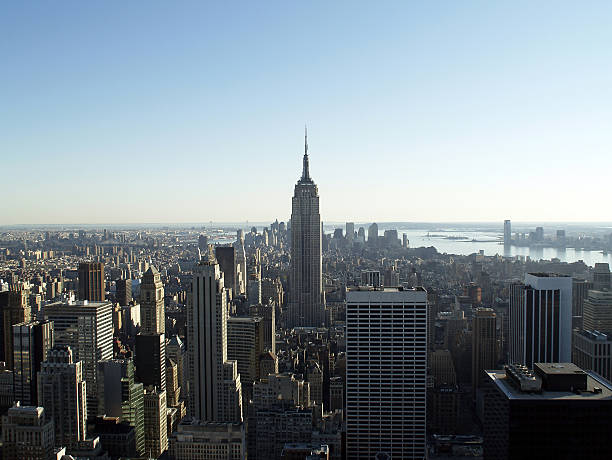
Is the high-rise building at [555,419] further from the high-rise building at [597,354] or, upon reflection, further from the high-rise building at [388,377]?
the high-rise building at [597,354]

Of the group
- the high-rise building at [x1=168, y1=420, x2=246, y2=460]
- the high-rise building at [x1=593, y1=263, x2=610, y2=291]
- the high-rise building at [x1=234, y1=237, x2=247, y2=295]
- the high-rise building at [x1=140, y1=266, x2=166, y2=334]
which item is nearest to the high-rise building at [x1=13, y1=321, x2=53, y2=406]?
the high-rise building at [x1=168, y1=420, x2=246, y2=460]

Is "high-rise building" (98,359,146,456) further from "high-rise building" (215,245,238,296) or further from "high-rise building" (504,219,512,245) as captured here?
"high-rise building" (504,219,512,245)

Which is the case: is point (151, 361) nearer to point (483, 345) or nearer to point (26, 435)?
point (26, 435)

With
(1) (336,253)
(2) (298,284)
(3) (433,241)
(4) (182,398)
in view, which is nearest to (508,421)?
(4) (182,398)

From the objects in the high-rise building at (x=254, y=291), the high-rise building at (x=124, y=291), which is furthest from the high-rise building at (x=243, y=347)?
the high-rise building at (x=254, y=291)

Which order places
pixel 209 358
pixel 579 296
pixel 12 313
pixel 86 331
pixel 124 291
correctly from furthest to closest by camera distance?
pixel 124 291 < pixel 12 313 < pixel 579 296 < pixel 86 331 < pixel 209 358

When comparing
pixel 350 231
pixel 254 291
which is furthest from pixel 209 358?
pixel 350 231
